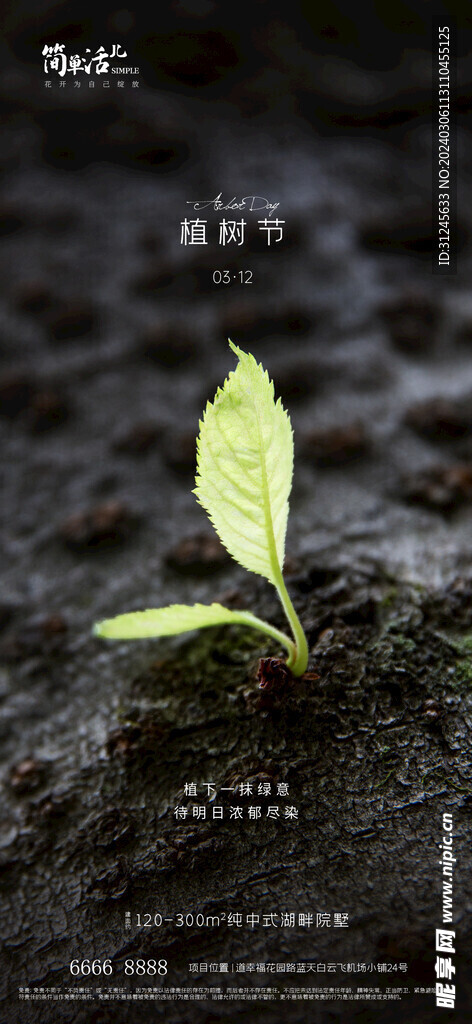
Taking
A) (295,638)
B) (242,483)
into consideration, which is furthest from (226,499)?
(295,638)

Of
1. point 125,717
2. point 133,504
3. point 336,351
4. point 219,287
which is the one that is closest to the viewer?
point 125,717

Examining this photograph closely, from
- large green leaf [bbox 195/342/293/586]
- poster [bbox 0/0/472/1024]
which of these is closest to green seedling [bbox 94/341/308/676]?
large green leaf [bbox 195/342/293/586]

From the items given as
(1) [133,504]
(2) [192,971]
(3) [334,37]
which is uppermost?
(3) [334,37]

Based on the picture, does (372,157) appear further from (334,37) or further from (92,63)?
(92,63)

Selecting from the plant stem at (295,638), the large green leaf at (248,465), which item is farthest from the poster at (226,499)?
the large green leaf at (248,465)

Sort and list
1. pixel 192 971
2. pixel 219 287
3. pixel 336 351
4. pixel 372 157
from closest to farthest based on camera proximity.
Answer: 1. pixel 192 971
2. pixel 336 351
3. pixel 219 287
4. pixel 372 157

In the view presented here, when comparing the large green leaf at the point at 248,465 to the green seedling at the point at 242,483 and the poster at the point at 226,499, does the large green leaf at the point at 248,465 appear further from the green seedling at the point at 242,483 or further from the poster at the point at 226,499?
the poster at the point at 226,499

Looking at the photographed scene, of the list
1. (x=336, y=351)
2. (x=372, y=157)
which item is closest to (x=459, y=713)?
(x=336, y=351)
